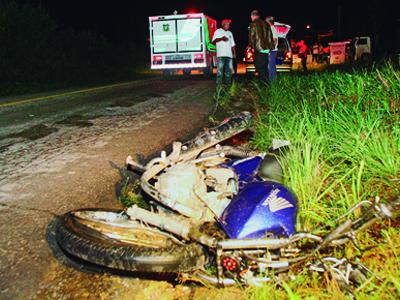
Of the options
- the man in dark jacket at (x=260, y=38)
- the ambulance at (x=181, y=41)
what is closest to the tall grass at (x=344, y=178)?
the man in dark jacket at (x=260, y=38)

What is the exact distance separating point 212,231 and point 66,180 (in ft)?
7.20

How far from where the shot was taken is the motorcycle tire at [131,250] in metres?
2.05

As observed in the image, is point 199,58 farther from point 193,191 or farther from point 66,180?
point 193,191

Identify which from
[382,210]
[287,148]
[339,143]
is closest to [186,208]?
[382,210]

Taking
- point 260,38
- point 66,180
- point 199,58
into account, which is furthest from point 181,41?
point 66,180

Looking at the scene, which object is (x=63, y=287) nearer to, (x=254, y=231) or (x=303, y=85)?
(x=254, y=231)

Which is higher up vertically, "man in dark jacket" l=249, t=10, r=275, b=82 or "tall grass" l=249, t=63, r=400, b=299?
"man in dark jacket" l=249, t=10, r=275, b=82

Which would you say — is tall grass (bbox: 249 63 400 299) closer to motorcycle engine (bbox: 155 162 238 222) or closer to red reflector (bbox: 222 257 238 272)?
red reflector (bbox: 222 257 238 272)

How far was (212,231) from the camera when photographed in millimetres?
2148

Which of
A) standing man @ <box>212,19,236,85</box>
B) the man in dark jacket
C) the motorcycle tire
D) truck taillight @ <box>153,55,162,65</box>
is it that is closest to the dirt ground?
the motorcycle tire

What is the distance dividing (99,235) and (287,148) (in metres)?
1.58

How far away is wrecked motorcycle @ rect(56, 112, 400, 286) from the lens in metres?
1.96

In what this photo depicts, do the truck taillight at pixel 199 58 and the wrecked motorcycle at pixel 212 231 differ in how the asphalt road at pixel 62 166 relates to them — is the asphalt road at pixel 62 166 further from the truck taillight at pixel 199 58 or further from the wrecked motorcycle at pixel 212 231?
the truck taillight at pixel 199 58

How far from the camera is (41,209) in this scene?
10.5 ft
